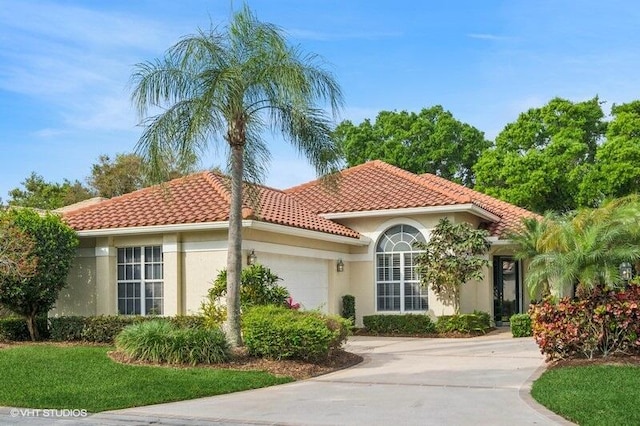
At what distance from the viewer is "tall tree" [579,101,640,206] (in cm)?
3309

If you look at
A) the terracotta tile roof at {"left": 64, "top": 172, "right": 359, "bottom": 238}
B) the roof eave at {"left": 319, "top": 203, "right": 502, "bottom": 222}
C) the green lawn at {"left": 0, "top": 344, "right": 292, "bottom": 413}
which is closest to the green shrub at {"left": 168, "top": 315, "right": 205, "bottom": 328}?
the terracotta tile roof at {"left": 64, "top": 172, "right": 359, "bottom": 238}

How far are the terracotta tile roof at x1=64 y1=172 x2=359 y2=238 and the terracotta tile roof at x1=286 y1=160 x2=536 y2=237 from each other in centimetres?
114

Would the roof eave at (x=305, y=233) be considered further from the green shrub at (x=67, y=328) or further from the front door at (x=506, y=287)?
the green shrub at (x=67, y=328)

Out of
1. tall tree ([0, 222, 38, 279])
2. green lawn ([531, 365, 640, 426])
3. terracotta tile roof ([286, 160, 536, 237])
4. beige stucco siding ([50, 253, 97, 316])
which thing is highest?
terracotta tile roof ([286, 160, 536, 237])

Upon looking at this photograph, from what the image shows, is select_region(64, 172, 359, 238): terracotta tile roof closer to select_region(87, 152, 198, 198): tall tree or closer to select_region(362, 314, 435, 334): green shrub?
select_region(362, 314, 435, 334): green shrub

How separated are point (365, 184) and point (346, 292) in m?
3.96

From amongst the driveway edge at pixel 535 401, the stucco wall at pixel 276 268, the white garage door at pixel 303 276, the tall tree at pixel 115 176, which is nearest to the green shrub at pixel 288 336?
the driveway edge at pixel 535 401

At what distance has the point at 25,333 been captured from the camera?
19203 mm

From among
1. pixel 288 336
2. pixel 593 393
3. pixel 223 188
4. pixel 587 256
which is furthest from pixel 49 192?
pixel 593 393

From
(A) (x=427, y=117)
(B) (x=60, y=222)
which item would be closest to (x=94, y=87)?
(B) (x=60, y=222)

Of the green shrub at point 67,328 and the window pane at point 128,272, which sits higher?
the window pane at point 128,272

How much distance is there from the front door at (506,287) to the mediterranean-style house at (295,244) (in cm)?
3

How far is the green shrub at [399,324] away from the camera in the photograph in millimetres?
21562

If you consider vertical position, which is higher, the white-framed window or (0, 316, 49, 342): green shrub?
the white-framed window
